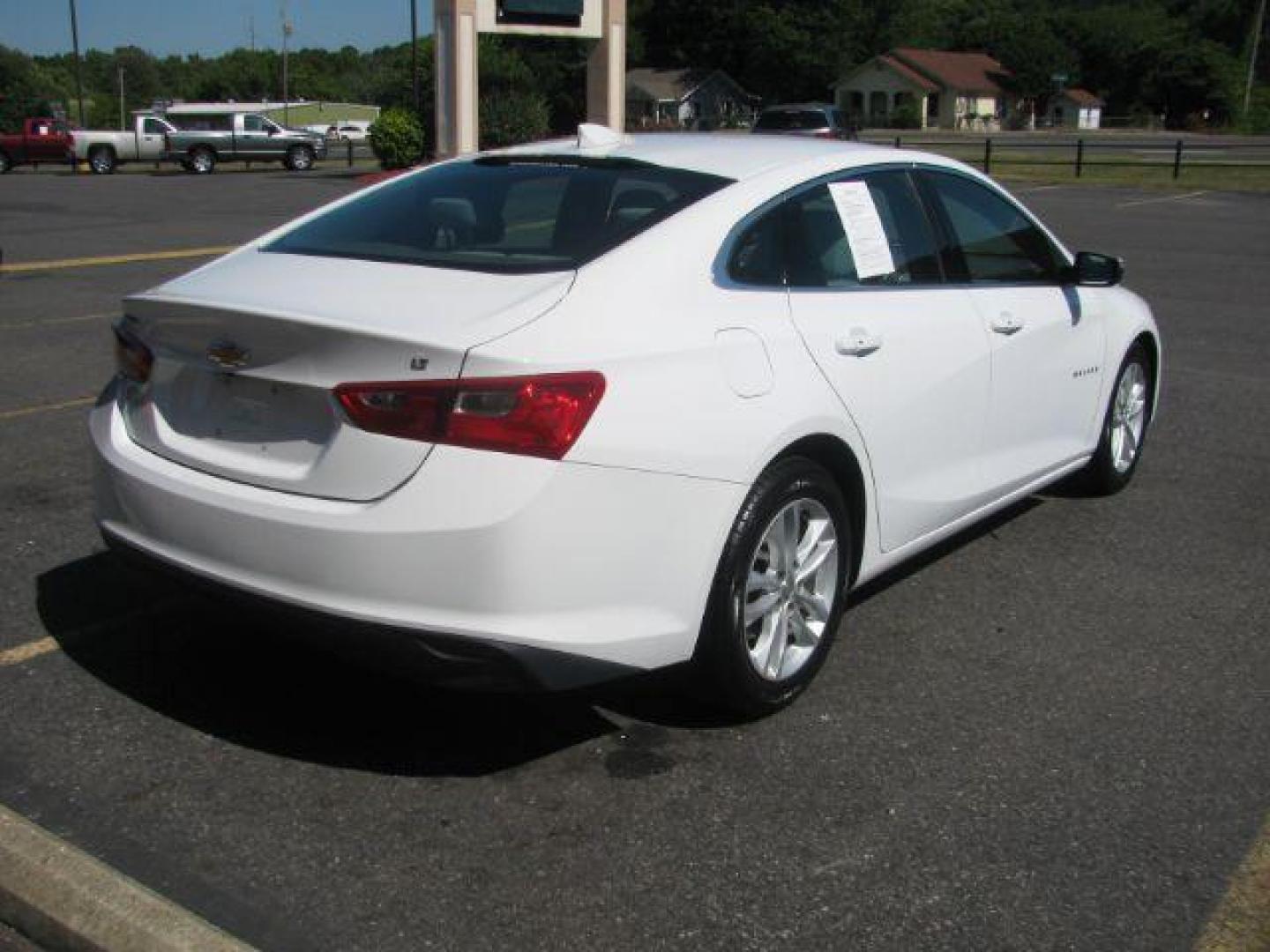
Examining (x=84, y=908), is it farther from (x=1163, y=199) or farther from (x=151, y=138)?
(x=151, y=138)

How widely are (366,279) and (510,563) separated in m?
0.98

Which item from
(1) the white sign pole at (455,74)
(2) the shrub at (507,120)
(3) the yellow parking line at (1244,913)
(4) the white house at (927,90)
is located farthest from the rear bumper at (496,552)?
(4) the white house at (927,90)

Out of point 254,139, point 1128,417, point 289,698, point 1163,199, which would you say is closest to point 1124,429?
point 1128,417

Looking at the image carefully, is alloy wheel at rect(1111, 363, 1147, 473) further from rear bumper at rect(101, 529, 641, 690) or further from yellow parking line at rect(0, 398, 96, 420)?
yellow parking line at rect(0, 398, 96, 420)

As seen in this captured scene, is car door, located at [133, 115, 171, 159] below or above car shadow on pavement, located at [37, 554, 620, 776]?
above

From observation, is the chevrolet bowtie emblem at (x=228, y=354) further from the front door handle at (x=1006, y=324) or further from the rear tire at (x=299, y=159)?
the rear tire at (x=299, y=159)

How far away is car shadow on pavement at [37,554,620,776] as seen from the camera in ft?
12.1

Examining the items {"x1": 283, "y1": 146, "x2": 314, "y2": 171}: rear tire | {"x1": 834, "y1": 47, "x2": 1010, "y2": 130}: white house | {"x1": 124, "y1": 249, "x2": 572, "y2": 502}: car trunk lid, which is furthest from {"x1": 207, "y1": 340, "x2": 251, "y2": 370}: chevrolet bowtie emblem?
{"x1": 834, "y1": 47, "x2": 1010, "y2": 130}: white house

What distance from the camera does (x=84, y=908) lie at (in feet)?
9.44

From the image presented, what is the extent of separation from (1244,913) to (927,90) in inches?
4344

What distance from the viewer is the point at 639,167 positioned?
Answer: 423 cm

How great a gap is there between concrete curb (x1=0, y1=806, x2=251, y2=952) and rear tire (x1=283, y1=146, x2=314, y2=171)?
3996 cm

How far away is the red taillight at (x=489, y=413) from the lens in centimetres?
314

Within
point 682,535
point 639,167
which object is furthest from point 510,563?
point 639,167
